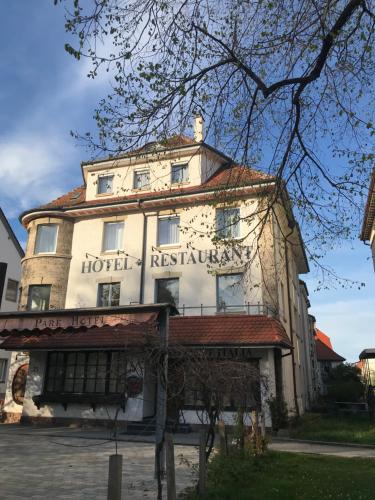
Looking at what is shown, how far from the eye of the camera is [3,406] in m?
21.3

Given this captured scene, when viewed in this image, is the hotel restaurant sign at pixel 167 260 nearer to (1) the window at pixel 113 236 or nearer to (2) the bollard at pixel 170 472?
(1) the window at pixel 113 236

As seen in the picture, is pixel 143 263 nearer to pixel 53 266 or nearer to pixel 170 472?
pixel 53 266

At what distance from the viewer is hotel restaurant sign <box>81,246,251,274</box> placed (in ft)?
62.9

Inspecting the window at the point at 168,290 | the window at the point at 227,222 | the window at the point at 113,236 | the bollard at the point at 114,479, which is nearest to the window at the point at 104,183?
the window at the point at 113,236

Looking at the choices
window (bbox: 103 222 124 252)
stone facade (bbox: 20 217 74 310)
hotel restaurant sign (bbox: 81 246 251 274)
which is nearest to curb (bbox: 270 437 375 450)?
hotel restaurant sign (bbox: 81 246 251 274)

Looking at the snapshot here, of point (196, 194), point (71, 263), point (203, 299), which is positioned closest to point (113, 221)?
point (71, 263)

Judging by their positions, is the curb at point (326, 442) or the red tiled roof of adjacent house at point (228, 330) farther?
the red tiled roof of adjacent house at point (228, 330)

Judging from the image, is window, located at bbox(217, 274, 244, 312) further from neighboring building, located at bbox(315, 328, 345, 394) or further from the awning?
neighboring building, located at bbox(315, 328, 345, 394)

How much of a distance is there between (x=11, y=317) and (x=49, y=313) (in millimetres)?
1246

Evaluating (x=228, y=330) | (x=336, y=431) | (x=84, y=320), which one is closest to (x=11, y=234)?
(x=228, y=330)

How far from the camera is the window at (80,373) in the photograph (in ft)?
62.5

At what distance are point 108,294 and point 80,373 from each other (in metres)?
3.69

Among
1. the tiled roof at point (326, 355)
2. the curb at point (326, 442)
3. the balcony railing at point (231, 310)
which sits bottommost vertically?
the curb at point (326, 442)

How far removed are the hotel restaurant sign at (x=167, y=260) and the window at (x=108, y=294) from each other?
741 millimetres
